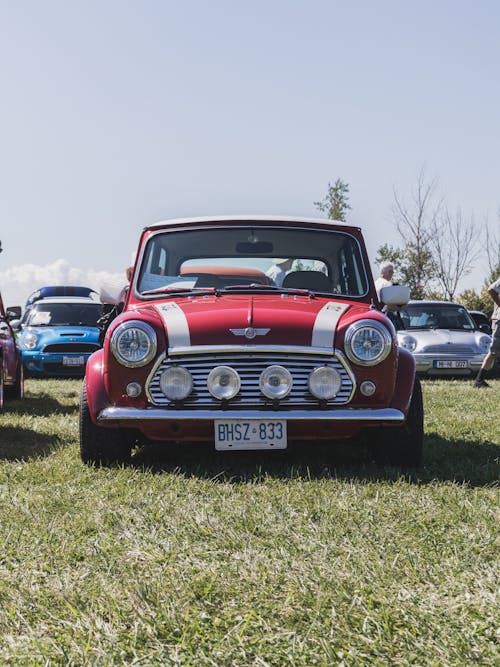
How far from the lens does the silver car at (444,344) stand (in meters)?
12.6

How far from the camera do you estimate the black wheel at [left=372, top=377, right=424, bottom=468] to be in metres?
4.71

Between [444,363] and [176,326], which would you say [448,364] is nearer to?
[444,363]

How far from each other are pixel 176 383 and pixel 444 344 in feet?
29.3

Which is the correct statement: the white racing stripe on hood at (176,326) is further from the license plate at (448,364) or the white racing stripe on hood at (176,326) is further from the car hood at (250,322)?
the license plate at (448,364)

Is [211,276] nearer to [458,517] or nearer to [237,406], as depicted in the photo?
[237,406]

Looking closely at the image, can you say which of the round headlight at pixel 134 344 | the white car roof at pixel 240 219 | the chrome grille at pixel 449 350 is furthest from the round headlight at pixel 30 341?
the round headlight at pixel 134 344

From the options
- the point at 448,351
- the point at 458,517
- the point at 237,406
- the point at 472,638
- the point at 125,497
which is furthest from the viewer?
the point at 448,351

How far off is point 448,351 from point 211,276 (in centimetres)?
790

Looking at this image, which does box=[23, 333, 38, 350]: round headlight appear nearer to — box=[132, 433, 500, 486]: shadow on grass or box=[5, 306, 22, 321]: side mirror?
box=[5, 306, 22, 321]: side mirror

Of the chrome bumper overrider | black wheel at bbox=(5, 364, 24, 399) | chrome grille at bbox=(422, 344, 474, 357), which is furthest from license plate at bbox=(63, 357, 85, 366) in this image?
the chrome bumper overrider

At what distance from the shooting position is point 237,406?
4496mm

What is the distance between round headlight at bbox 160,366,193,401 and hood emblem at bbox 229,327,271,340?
36cm

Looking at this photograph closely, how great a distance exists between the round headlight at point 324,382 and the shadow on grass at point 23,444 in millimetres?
1976

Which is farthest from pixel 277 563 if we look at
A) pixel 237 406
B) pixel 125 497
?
pixel 237 406
